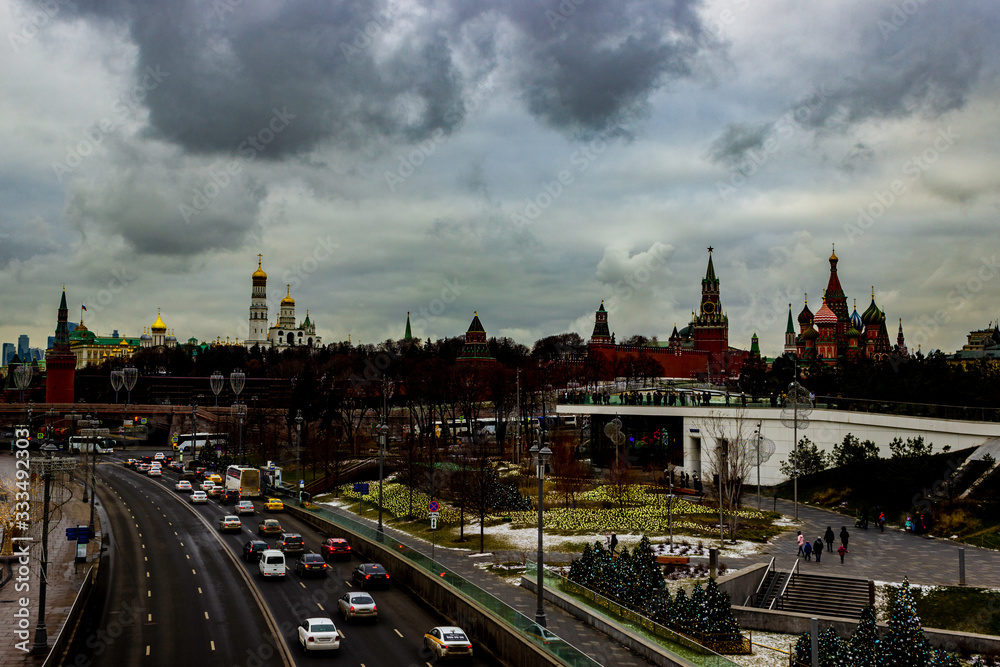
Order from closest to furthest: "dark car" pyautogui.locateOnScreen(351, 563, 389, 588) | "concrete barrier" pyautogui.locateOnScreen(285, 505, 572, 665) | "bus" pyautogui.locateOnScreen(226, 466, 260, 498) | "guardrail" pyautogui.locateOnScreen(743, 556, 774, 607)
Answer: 1. "concrete barrier" pyautogui.locateOnScreen(285, 505, 572, 665)
2. "guardrail" pyautogui.locateOnScreen(743, 556, 774, 607)
3. "dark car" pyautogui.locateOnScreen(351, 563, 389, 588)
4. "bus" pyautogui.locateOnScreen(226, 466, 260, 498)

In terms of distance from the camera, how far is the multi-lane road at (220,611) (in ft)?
80.9

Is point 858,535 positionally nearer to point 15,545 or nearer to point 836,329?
point 15,545

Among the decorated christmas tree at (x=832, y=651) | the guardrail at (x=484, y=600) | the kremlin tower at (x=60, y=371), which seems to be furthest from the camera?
the kremlin tower at (x=60, y=371)

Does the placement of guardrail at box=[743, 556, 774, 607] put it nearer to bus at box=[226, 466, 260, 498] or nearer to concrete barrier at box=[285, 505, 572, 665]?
concrete barrier at box=[285, 505, 572, 665]

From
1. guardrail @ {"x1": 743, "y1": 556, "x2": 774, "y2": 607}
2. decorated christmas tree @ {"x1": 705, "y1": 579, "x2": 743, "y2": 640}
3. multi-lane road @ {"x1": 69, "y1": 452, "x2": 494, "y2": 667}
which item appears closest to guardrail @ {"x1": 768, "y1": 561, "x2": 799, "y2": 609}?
guardrail @ {"x1": 743, "y1": 556, "x2": 774, "y2": 607}

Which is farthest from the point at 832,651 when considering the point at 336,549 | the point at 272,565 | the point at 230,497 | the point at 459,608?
the point at 230,497

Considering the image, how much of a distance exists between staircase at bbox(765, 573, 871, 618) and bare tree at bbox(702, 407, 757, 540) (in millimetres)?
Answer: 8457

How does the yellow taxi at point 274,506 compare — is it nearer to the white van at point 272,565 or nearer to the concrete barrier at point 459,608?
the concrete barrier at point 459,608

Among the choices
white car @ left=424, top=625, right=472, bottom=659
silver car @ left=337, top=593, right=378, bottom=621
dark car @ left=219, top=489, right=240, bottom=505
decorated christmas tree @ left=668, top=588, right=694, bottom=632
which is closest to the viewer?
white car @ left=424, top=625, right=472, bottom=659

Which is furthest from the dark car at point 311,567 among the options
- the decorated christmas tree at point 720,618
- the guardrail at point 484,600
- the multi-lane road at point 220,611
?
the decorated christmas tree at point 720,618

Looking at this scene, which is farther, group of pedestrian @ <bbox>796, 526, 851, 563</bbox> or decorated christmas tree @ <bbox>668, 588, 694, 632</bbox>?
group of pedestrian @ <bbox>796, 526, 851, 563</bbox>

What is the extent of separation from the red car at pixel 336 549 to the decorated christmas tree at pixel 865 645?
25527 mm

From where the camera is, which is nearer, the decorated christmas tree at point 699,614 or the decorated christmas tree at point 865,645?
the decorated christmas tree at point 865,645

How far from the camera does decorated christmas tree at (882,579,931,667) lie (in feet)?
65.9
